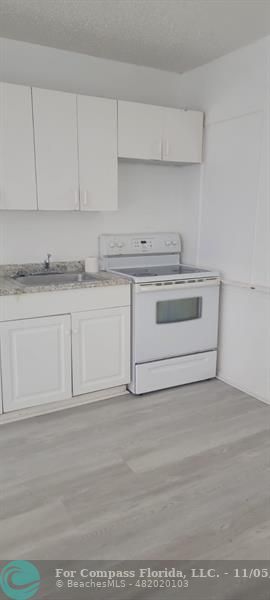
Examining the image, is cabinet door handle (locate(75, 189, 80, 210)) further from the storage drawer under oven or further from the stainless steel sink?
the storage drawer under oven

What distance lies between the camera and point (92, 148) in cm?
281

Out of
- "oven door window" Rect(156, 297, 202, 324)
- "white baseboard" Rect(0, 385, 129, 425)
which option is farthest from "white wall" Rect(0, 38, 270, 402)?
"white baseboard" Rect(0, 385, 129, 425)

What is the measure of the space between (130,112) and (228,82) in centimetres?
77

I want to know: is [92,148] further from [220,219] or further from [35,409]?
[35,409]

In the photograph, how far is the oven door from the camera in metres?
2.88

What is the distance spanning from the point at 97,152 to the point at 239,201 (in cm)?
109

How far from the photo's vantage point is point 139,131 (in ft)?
9.74

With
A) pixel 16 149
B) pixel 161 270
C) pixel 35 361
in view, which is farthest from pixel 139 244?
pixel 35 361

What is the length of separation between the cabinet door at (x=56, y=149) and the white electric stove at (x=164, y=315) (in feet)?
1.98

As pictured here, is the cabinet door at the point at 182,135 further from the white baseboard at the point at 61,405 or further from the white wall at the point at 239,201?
the white baseboard at the point at 61,405

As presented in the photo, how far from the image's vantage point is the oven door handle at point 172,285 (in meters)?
A: 2.82

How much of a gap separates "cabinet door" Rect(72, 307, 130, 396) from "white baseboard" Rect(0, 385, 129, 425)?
80 millimetres

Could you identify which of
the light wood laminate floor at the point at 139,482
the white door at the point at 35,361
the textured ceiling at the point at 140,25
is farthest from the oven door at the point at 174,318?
the textured ceiling at the point at 140,25

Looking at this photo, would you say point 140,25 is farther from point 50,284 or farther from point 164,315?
point 164,315
